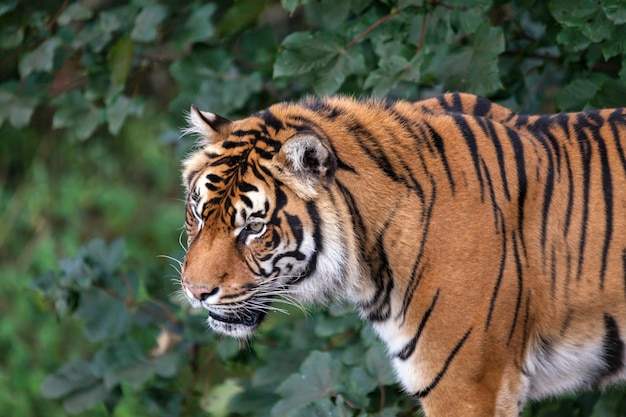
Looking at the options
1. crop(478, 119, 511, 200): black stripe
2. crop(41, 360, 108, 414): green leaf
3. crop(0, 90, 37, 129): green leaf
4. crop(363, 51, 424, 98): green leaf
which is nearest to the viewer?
crop(478, 119, 511, 200): black stripe

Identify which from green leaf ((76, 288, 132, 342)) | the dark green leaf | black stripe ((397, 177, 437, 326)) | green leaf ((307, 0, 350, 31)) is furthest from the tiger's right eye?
the dark green leaf

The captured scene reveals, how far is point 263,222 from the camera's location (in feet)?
8.09

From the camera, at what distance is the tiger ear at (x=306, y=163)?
2379 mm

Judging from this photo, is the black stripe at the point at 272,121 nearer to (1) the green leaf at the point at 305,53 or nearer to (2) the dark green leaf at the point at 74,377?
(1) the green leaf at the point at 305,53

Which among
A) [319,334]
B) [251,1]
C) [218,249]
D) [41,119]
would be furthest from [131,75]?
[41,119]

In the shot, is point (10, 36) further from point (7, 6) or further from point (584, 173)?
point (584, 173)

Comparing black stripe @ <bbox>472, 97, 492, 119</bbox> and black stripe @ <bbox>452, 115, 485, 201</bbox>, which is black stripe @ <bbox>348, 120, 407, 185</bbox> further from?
black stripe @ <bbox>472, 97, 492, 119</bbox>

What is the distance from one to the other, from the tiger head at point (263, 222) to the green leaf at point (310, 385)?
472 millimetres

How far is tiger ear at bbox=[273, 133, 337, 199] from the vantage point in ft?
7.80

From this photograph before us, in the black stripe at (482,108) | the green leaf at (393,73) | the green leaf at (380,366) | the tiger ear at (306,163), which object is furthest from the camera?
the green leaf at (380,366)

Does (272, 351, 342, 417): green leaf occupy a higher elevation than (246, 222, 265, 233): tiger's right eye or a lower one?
lower

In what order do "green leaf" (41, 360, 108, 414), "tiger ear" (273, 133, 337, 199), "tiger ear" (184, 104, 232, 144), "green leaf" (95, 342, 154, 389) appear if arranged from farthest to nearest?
"green leaf" (41, 360, 108, 414) → "green leaf" (95, 342, 154, 389) → "tiger ear" (184, 104, 232, 144) → "tiger ear" (273, 133, 337, 199)

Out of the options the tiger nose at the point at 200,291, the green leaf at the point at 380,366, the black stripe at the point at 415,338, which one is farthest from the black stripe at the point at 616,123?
the tiger nose at the point at 200,291

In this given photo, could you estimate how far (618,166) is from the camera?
250 cm
